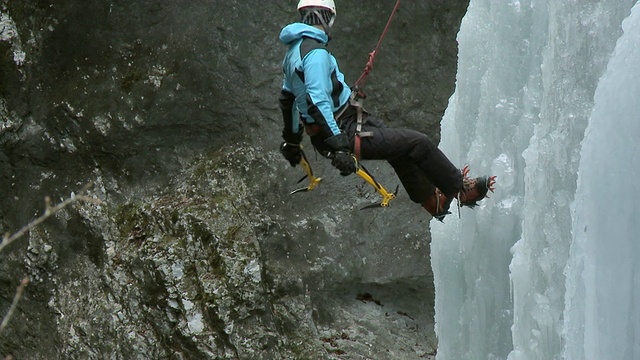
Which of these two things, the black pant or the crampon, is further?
the crampon

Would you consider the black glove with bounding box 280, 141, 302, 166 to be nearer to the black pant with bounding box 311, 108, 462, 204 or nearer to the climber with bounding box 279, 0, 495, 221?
the climber with bounding box 279, 0, 495, 221

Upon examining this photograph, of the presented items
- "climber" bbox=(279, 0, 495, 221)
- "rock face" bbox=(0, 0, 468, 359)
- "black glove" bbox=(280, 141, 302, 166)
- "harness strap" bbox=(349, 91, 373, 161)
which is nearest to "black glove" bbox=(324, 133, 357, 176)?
"climber" bbox=(279, 0, 495, 221)

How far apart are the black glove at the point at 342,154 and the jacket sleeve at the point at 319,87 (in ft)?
0.15

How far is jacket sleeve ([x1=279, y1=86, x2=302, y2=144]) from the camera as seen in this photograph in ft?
21.2

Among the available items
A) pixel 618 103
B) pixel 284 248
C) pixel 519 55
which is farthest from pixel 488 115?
pixel 284 248

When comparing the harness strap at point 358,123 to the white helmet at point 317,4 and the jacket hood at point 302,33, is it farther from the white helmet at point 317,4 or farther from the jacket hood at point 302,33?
the white helmet at point 317,4

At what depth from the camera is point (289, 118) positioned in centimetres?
656

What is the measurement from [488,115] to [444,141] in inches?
24.8

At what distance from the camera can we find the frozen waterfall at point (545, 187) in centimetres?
629

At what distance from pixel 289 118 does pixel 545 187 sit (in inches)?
68.1

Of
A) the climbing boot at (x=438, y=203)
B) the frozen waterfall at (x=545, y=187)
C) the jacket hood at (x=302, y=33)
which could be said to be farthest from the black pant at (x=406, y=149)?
the frozen waterfall at (x=545, y=187)

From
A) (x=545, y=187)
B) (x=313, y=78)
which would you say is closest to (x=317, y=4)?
(x=313, y=78)

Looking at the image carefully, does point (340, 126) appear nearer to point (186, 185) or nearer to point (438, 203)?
point (438, 203)

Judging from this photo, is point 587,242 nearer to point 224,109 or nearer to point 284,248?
point 284,248
